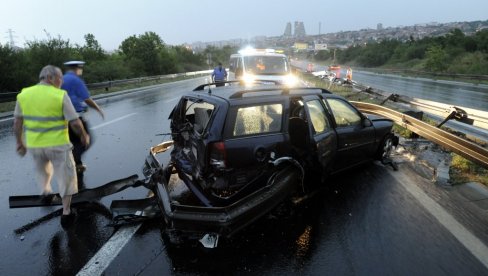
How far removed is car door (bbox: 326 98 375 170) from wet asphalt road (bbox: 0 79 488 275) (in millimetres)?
406

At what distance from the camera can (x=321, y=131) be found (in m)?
5.45

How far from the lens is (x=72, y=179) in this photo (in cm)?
464

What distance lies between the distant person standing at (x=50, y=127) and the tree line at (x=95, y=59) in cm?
2330

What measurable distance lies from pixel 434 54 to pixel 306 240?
57.2 metres

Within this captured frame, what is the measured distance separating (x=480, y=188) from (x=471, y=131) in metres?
6.24

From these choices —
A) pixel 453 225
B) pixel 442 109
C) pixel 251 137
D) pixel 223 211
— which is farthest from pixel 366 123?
pixel 442 109

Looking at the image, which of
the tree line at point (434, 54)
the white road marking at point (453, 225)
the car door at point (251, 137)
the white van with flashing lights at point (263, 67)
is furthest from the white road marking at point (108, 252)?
the tree line at point (434, 54)

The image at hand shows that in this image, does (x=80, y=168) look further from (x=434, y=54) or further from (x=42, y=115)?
(x=434, y=54)

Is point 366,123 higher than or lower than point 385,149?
higher

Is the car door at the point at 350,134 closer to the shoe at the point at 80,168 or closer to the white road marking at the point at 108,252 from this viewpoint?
the white road marking at the point at 108,252

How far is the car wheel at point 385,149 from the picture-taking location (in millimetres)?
6914

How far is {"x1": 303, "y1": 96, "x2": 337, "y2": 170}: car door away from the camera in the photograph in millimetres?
5211

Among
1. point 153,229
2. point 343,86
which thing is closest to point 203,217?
point 153,229

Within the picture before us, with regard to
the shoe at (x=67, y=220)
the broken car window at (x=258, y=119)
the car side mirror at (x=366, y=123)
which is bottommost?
the shoe at (x=67, y=220)
